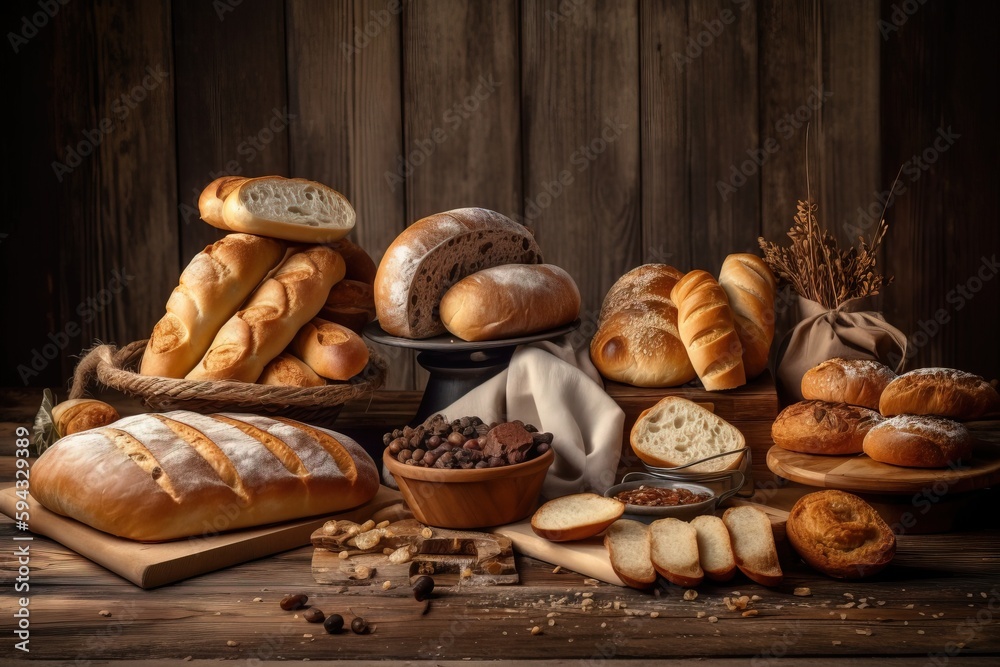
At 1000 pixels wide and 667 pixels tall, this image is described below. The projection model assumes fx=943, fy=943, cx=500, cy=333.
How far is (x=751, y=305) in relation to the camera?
8.87 feet

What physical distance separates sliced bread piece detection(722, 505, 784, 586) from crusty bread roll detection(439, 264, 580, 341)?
2.67 feet

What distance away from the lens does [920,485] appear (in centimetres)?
199

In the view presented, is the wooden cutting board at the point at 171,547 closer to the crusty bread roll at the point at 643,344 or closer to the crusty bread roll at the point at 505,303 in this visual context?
the crusty bread roll at the point at 505,303

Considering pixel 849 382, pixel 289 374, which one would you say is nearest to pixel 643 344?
pixel 849 382

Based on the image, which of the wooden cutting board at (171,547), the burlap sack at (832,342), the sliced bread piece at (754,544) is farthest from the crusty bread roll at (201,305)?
the burlap sack at (832,342)

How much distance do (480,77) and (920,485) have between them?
2168 mm

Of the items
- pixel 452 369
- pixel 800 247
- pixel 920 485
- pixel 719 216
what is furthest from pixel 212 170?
pixel 920 485

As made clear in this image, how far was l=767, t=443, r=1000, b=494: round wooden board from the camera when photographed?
200 centimetres

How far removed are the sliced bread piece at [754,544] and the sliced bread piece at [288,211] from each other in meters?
1.45

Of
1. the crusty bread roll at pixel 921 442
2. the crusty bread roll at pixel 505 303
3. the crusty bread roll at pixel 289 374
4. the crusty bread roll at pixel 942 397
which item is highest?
the crusty bread roll at pixel 505 303

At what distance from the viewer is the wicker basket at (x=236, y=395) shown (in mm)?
2377

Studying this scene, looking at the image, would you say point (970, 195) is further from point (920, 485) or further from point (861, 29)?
point (920, 485)

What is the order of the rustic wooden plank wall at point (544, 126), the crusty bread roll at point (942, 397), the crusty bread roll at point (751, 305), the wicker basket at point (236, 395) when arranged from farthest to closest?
1. the rustic wooden plank wall at point (544, 126)
2. the crusty bread roll at point (751, 305)
3. the wicker basket at point (236, 395)
4. the crusty bread roll at point (942, 397)

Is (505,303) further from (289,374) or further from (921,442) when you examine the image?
(921,442)
